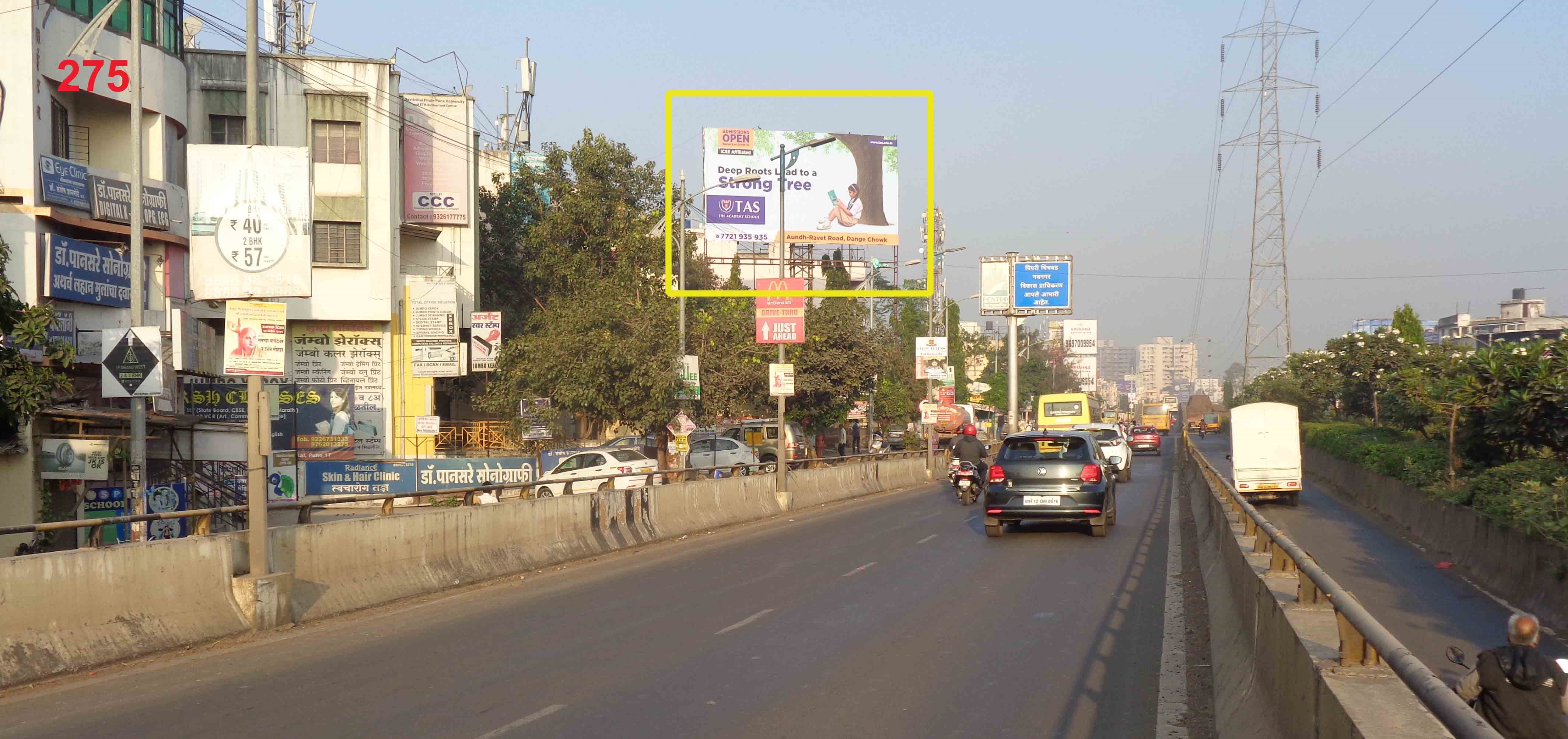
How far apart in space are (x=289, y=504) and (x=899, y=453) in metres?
32.9

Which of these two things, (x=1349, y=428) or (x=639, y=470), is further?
(x=1349, y=428)

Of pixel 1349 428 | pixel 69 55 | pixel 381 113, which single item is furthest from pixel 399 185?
pixel 1349 428

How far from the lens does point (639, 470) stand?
31.3 metres

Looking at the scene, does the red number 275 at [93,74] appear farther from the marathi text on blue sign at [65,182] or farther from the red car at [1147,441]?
the red car at [1147,441]

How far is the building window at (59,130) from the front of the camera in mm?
28234

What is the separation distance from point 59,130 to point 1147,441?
52217 millimetres

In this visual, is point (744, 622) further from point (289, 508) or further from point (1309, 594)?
point (1309, 594)

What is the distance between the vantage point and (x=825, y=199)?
46656 millimetres

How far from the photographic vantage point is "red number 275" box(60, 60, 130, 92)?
2795 cm

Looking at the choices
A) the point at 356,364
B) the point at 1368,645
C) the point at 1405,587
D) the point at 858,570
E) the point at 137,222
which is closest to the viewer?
the point at 1368,645

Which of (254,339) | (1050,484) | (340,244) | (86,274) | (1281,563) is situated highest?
(340,244)

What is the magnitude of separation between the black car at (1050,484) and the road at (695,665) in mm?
2721

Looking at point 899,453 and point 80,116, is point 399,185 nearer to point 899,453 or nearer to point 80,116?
point 80,116

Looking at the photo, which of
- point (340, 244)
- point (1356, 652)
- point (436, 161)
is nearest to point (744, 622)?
point (1356, 652)
